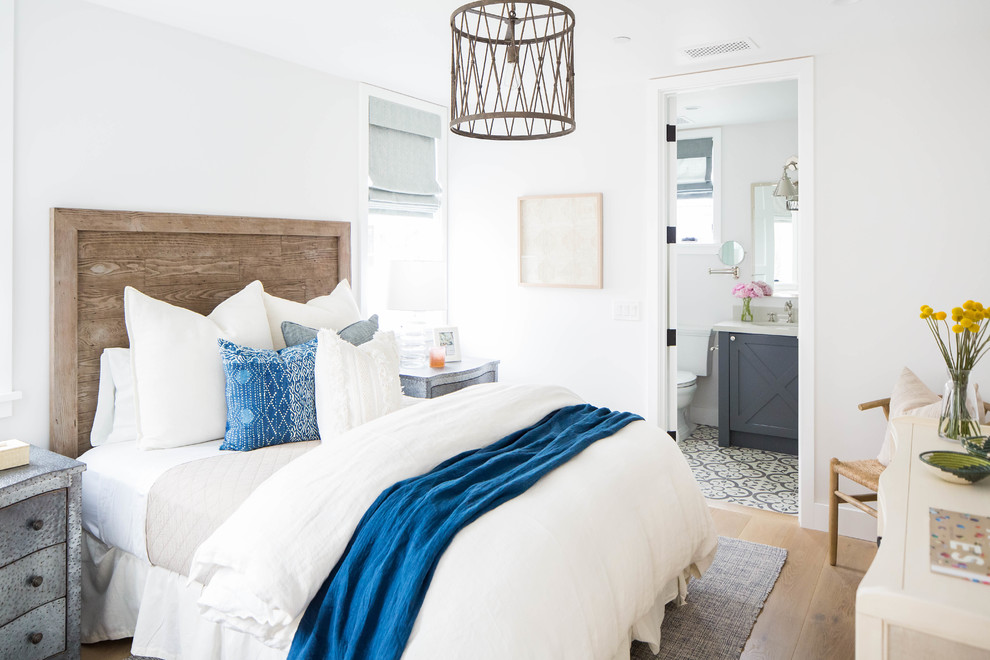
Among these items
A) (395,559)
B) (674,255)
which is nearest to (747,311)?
(674,255)

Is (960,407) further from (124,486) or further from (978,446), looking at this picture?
(124,486)

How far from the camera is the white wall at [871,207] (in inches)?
121

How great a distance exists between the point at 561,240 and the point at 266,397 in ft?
7.38

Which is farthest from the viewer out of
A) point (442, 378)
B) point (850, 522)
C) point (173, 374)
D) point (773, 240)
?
point (773, 240)

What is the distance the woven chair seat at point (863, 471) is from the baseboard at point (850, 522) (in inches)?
17.3

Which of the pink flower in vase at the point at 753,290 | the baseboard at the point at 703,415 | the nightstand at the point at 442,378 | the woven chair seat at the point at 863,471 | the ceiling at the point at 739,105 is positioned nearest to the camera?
the woven chair seat at the point at 863,471

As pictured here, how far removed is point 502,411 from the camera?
8.07 ft

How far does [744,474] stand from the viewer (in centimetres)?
435

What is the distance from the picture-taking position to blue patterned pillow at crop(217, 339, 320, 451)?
8.17ft

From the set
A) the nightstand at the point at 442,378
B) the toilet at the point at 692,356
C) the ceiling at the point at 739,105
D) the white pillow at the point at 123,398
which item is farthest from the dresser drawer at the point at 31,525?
the toilet at the point at 692,356

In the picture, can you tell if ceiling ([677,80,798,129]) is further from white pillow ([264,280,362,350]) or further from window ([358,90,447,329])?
white pillow ([264,280,362,350])

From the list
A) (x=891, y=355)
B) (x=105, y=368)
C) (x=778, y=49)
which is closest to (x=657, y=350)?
(x=891, y=355)

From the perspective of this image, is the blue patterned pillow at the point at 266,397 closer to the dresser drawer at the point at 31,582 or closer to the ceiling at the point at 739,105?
the dresser drawer at the point at 31,582

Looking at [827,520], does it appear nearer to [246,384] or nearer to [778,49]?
[778,49]
